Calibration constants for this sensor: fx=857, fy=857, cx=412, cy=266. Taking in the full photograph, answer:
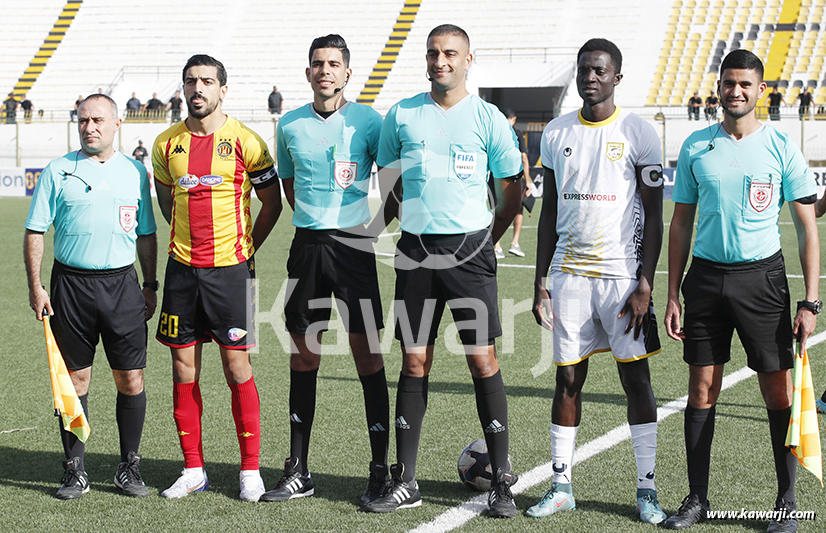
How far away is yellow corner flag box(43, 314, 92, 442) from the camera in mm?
3961

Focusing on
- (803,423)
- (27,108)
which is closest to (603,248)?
(803,423)

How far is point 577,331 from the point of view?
3.82 meters

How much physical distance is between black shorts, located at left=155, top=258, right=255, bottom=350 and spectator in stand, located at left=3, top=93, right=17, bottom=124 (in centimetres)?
3014

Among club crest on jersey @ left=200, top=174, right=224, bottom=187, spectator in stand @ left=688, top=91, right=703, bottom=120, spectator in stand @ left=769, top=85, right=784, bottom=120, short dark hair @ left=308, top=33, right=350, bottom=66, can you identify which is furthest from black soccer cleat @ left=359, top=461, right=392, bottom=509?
spectator in stand @ left=769, top=85, right=784, bottom=120

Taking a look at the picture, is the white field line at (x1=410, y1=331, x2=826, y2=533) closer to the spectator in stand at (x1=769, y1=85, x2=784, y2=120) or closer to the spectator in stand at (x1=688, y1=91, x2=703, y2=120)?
the spectator in stand at (x1=688, y1=91, x2=703, y2=120)

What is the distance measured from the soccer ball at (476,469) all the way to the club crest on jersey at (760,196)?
1.65 metres

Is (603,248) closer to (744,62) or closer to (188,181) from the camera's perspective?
(744,62)

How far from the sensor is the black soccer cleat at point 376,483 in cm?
400

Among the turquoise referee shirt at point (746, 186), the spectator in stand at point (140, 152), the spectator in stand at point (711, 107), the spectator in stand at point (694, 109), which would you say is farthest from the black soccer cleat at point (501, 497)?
the spectator in stand at point (140, 152)

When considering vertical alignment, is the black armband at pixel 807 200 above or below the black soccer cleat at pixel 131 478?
above

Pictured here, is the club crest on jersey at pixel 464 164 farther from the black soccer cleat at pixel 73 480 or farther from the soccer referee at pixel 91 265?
the black soccer cleat at pixel 73 480

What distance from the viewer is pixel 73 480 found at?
4125 millimetres

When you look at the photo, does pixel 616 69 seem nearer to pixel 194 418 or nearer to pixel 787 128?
pixel 194 418

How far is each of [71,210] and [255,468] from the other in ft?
4.99
